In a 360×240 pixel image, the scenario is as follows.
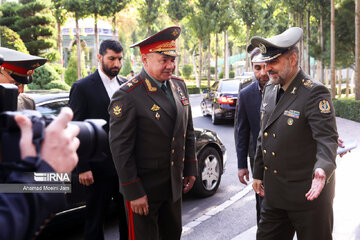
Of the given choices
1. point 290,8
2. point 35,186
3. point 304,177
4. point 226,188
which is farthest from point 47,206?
point 290,8

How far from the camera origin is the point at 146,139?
312cm

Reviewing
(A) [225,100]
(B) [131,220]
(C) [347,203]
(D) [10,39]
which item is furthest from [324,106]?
(D) [10,39]

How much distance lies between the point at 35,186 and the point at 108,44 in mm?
2965

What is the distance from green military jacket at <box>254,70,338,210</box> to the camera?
275 cm

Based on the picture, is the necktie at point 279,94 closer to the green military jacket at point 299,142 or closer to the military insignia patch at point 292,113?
the green military jacket at point 299,142

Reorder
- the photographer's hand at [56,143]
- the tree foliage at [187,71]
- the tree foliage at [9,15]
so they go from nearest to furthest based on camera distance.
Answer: the photographer's hand at [56,143] < the tree foliage at [9,15] < the tree foliage at [187,71]

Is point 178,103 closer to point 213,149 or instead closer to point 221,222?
point 221,222

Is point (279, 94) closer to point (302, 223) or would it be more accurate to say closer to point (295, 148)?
point (295, 148)

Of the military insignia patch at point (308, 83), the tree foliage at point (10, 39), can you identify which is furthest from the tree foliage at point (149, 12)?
the military insignia patch at point (308, 83)

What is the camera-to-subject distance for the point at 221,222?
17.2ft

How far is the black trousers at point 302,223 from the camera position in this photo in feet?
9.43

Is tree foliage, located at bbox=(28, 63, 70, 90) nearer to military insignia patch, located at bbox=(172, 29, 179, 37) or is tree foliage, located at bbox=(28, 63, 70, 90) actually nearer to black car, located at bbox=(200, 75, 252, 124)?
black car, located at bbox=(200, 75, 252, 124)

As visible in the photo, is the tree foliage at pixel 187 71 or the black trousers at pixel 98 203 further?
the tree foliage at pixel 187 71

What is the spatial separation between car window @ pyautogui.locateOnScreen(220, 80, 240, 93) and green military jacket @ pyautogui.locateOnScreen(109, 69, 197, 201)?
1149 centimetres
